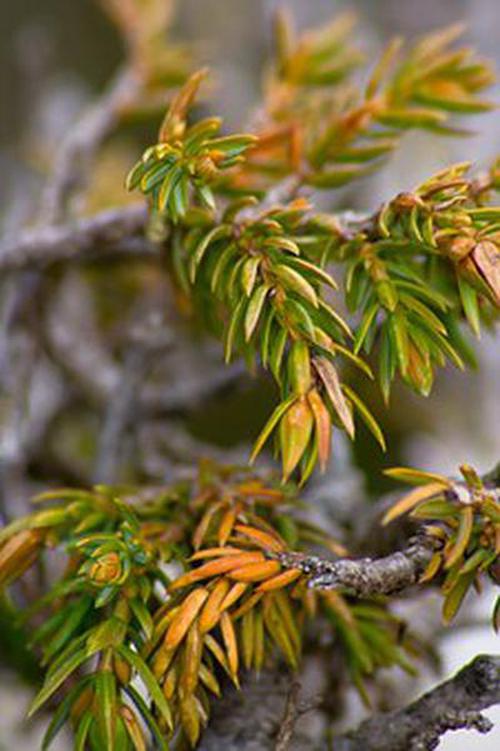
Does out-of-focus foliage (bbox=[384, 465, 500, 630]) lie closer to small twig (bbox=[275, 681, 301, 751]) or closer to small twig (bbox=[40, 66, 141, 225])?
small twig (bbox=[275, 681, 301, 751])

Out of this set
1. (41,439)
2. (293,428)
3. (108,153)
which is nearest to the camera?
(293,428)

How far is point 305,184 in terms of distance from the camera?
867mm

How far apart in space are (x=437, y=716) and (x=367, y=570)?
134mm

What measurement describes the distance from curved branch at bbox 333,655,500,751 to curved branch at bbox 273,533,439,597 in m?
0.08

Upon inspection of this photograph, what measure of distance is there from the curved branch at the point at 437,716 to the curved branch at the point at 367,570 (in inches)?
3.2

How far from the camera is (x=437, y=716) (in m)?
0.64

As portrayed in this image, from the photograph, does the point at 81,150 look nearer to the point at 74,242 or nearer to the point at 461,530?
the point at 74,242

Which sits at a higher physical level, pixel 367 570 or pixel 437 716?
pixel 367 570

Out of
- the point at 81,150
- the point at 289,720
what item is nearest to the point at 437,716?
the point at 289,720

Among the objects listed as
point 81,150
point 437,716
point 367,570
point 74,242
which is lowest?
point 437,716

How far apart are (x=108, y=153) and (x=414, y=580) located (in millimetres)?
979

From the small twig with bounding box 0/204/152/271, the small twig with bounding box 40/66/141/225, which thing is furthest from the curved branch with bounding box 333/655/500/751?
the small twig with bounding box 40/66/141/225

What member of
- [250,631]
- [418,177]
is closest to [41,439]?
[250,631]

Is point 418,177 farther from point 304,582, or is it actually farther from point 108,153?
point 304,582
